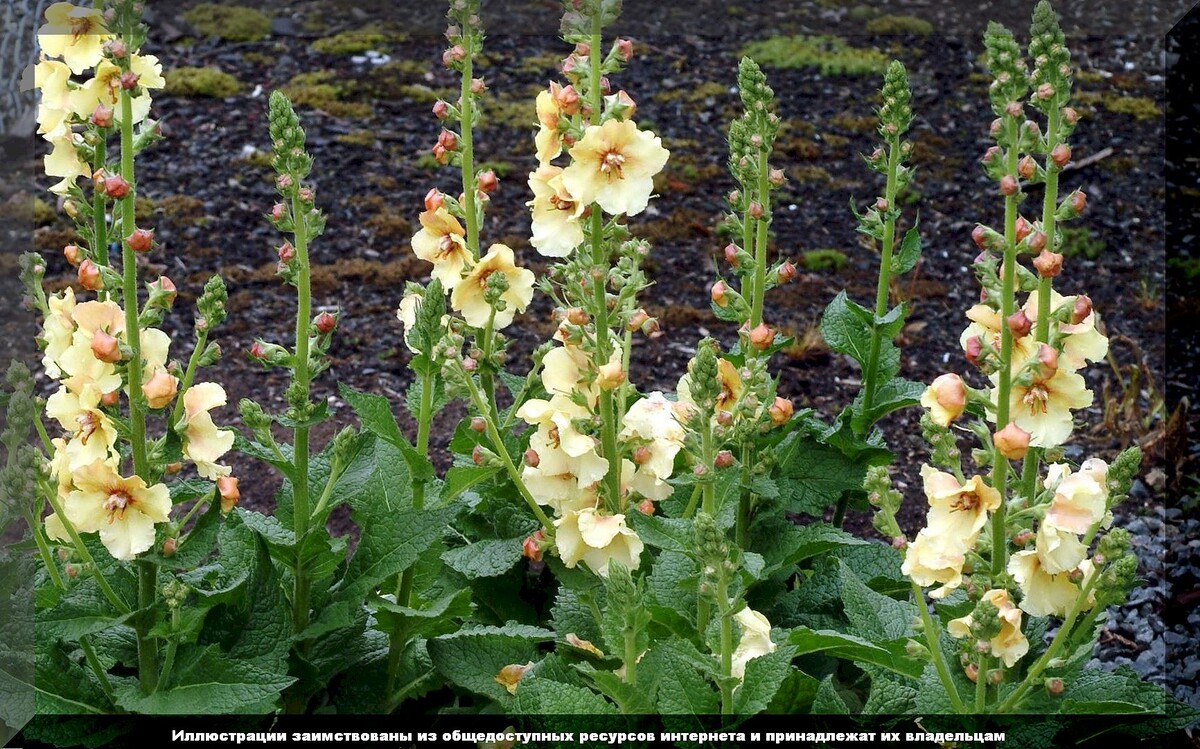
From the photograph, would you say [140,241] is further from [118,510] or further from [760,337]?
[760,337]

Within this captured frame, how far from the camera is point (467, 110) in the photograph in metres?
2.73

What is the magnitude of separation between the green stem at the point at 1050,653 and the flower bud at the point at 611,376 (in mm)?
843

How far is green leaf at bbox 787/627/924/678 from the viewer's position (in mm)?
2418

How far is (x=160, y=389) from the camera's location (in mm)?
2318

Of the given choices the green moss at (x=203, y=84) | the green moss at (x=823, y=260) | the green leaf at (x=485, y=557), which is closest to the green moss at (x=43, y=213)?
the green moss at (x=203, y=84)

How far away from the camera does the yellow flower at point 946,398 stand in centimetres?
214

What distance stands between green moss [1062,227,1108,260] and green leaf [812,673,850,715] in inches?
135

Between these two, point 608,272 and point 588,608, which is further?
point 588,608

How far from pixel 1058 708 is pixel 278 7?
518 centimetres

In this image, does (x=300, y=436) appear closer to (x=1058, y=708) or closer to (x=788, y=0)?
(x=1058, y=708)

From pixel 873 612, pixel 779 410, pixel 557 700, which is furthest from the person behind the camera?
pixel 779 410

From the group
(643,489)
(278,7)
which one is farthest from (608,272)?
(278,7)

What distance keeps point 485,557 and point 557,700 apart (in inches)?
18.1

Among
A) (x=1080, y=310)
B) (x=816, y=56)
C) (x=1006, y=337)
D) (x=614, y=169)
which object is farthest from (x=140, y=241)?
(x=816, y=56)
